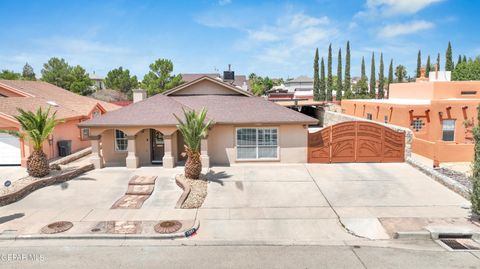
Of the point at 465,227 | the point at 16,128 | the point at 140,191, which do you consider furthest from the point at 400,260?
the point at 16,128

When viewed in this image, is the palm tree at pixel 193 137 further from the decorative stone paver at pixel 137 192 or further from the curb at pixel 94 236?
the curb at pixel 94 236

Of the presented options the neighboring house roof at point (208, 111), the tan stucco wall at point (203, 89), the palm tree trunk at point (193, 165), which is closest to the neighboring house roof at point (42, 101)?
the neighboring house roof at point (208, 111)

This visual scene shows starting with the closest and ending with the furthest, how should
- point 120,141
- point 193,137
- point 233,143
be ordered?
1. point 193,137
2. point 233,143
3. point 120,141

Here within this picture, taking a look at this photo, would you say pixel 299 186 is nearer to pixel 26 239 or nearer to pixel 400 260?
pixel 400 260

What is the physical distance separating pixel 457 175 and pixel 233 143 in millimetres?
11515

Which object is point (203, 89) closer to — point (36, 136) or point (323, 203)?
point (36, 136)

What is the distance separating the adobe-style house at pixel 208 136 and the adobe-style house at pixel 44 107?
2.86 metres

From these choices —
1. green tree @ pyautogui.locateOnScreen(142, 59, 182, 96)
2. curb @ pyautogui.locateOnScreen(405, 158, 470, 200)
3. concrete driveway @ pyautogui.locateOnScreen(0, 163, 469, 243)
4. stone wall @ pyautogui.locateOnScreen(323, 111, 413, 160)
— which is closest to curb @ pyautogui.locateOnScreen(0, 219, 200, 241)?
concrete driveway @ pyautogui.locateOnScreen(0, 163, 469, 243)

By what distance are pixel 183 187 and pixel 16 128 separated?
11.4 meters

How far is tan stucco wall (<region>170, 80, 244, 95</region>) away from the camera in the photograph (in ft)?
74.1

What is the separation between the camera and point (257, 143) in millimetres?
19328

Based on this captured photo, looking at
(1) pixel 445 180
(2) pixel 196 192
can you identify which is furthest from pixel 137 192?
(1) pixel 445 180

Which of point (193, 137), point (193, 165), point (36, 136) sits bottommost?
point (193, 165)

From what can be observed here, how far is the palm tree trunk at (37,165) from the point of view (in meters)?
15.6
